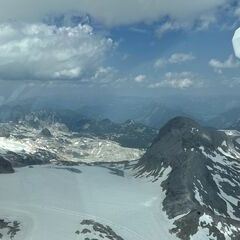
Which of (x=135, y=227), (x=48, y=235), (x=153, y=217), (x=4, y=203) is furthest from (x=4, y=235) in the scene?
(x=153, y=217)

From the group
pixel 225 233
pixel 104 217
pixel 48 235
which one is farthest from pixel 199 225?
pixel 48 235

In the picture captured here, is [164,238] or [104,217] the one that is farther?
[104,217]

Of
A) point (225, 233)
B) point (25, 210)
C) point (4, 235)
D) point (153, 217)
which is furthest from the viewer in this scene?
point (153, 217)

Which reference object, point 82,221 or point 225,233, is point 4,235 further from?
point 225,233

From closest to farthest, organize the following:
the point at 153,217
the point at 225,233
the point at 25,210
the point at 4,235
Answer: the point at 4,235
the point at 225,233
the point at 25,210
the point at 153,217

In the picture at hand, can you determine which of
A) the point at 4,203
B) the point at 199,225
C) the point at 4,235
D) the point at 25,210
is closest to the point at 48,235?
the point at 4,235

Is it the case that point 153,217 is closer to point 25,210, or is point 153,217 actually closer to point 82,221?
point 82,221

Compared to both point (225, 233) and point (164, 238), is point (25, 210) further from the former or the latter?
point (225, 233)

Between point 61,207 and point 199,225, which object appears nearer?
point 199,225
